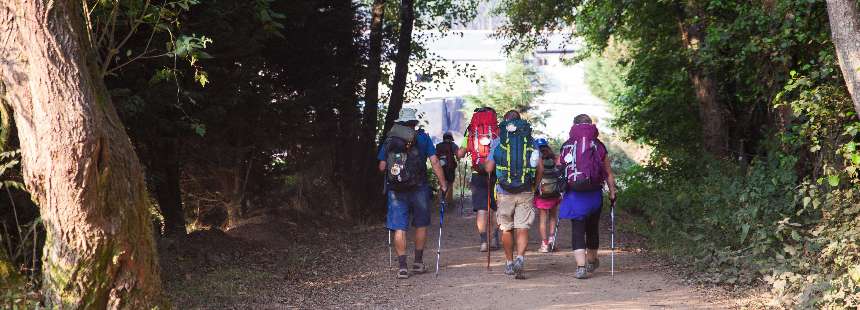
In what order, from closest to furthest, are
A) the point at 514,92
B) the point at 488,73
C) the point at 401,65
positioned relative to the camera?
the point at 401,65 → the point at 514,92 → the point at 488,73

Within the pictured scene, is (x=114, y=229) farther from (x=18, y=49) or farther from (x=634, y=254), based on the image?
(x=634, y=254)

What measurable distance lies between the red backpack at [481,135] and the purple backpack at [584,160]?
1954mm

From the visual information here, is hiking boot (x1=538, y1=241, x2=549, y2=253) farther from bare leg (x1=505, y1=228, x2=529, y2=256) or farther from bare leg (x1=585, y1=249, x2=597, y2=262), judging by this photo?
bare leg (x1=505, y1=228, x2=529, y2=256)

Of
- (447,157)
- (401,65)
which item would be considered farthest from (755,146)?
(401,65)

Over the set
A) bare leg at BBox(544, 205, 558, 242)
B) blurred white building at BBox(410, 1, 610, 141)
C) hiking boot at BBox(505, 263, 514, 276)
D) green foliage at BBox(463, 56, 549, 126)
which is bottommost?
hiking boot at BBox(505, 263, 514, 276)

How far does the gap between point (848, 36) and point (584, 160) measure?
2.91 metres

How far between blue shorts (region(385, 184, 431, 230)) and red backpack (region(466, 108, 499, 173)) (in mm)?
1600

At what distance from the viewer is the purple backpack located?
984 cm

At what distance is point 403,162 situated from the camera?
1018 centimetres

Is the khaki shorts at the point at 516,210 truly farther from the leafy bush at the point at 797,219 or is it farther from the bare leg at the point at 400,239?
the leafy bush at the point at 797,219

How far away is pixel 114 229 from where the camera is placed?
607 cm

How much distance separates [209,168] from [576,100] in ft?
138

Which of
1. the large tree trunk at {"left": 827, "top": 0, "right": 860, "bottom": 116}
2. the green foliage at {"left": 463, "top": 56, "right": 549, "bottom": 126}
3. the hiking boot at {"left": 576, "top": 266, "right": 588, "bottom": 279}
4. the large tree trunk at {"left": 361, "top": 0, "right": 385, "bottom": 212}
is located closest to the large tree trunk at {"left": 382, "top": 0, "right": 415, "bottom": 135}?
the large tree trunk at {"left": 361, "top": 0, "right": 385, "bottom": 212}

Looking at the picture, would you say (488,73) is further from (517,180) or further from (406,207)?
(517,180)
